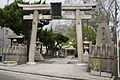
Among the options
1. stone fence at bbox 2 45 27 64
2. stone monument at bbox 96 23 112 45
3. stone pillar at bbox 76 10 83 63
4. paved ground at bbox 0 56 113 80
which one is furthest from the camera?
stone pillar at bbox 76 10 83 63

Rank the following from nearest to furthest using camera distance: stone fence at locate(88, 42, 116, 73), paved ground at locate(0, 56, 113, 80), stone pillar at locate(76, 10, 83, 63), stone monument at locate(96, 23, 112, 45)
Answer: paved ground at locate(0, 56, 113, 80) < stone fence at locate(88, 42, 116, 73) < stone monument at locate(96, 23, 112, 45) < stone pillar at locate(76, 10, 83, 63)

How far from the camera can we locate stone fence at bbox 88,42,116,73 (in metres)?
8.56

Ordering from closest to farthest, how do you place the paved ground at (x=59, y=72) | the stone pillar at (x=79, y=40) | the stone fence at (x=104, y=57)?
the paved ground at (x=59, y=72), the stone fence at (x=104, y=57), the stone pillar at (x=79, y=40)

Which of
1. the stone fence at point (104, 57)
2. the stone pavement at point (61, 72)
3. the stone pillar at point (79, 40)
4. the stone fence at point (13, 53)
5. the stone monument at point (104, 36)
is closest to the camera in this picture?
the stone pavement at point (61, 72)

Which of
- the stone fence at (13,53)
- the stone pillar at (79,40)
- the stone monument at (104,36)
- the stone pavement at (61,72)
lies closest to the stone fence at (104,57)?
the stone monument at (104,36)

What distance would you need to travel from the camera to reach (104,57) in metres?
8.84

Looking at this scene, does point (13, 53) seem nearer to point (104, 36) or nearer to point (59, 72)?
point (59, 72)

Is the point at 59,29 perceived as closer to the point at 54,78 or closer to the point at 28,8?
the point at 28,8

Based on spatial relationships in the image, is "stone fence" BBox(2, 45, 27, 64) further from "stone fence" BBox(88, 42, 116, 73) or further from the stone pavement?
"stone fence" BBox(88, 42, 116, 73)

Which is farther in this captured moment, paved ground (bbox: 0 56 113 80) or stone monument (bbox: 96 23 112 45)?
stone monument (bbox: 96 23 112 45)

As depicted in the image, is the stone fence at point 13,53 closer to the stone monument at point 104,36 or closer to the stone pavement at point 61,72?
the stone pavement at point 61,72

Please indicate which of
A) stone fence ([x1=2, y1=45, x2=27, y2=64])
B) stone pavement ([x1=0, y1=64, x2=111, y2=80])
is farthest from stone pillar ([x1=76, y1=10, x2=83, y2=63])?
stone fence ([x1=2, y1=45, x2=27, y2=64])

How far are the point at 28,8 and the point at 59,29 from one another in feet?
108

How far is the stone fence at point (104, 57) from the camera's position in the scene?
8562 mm
